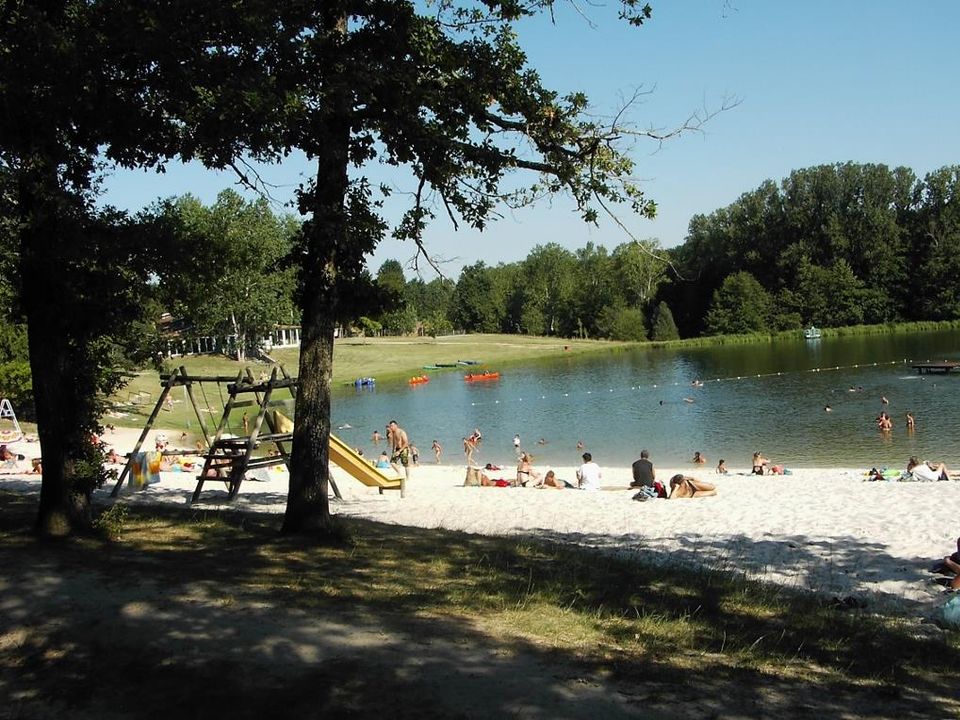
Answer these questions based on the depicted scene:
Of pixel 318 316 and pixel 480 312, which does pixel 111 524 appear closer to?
pixel 318 316

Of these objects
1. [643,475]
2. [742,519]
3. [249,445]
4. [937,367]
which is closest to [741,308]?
[937,367]

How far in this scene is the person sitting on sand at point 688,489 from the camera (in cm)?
1908

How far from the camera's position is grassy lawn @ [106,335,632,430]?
5359 centimetres

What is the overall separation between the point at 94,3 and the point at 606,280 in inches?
4511

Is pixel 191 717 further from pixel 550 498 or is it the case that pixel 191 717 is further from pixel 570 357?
pixel 570 357

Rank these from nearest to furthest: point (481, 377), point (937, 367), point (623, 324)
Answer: point (937, 367) → point (481, 377) → point (623, 324)

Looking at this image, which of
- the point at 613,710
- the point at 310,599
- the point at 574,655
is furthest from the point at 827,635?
the point at 310,599

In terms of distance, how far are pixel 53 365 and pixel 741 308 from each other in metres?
100

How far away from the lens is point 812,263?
10562 centimetres

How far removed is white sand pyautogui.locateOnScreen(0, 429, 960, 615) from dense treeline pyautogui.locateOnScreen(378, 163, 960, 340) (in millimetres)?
73004

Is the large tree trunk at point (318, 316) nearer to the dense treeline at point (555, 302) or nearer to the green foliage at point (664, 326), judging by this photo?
the dense treeline at point (555, 302)

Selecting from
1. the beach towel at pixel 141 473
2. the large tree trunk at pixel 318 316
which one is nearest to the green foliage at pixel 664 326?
the beach towel at pixel 141 473

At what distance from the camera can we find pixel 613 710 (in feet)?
16.8

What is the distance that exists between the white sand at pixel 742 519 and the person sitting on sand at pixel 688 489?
0.29 metres
